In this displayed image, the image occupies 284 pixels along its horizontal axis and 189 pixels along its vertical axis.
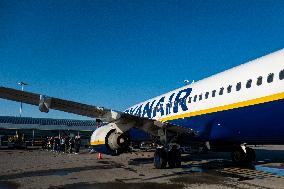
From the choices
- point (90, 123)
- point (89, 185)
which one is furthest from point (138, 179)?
point (90, 123)

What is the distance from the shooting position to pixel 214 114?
14.3 m

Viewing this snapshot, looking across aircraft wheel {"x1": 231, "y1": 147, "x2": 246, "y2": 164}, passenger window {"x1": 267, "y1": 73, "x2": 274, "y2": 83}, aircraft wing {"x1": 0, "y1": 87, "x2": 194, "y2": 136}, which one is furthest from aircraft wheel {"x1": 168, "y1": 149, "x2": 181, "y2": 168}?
passenger window {"x1": 267, "y1": 73, "x2": 274, "y2": 83}

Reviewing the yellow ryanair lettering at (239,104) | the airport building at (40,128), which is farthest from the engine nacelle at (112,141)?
the airport building at (40,128)

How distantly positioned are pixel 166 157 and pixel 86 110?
4.71 metres

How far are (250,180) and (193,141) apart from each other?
5374 mm

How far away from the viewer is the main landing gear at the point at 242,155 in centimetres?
1727

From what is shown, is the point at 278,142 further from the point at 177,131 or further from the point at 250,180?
the point at 177,131

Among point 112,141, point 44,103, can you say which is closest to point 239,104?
point 112,141

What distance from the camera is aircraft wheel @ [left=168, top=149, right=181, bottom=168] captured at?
1597cm

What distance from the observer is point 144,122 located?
50.0 ft

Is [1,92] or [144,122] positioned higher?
[1,92]

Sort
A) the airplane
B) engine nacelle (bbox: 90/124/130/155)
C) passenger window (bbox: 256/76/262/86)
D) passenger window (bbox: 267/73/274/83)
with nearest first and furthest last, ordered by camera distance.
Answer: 1. passenger window (bbox: 267/73/274/83)
2. the airplane
3. passenger window (bbox: 256/76/262/86)
4. engine nacelle (bbox: 90/124/130/155)

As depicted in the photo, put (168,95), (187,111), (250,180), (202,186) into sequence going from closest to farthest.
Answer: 1. (202,186)
2. (250,180)
3. (187,111)
4. (168,95)

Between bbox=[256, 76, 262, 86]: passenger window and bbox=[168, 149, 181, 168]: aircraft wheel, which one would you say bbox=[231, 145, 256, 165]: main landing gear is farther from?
bbox=[256, 76, 262, 86]: passenger window
